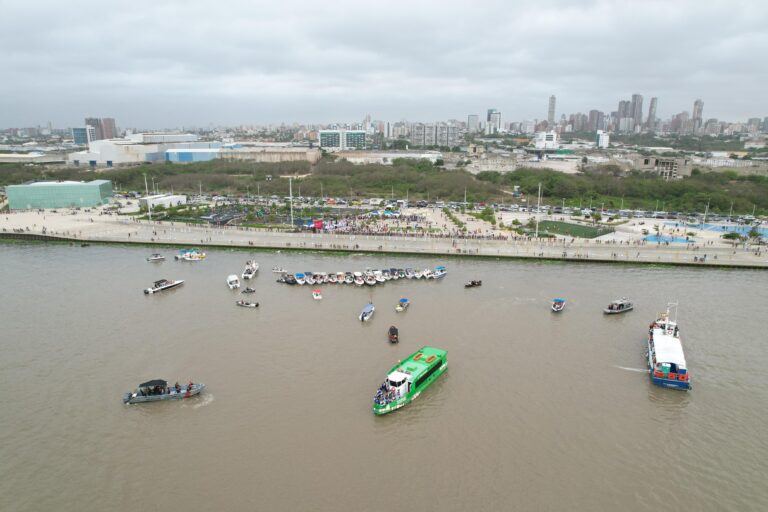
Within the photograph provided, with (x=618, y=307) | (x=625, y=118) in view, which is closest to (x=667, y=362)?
(x=618, y=307)

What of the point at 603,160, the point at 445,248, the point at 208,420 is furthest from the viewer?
the point at 603,160

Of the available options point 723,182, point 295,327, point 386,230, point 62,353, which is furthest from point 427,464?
point 723,182

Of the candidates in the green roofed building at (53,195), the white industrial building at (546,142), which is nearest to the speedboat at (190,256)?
the green roofed building at (53,195)

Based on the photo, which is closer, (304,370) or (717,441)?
(717,441)

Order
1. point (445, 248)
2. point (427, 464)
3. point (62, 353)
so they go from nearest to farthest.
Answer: point (427, 464) < point (62, 353) < point (445, 248)

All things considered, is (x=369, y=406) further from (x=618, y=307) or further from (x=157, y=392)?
(x=618, y=307)

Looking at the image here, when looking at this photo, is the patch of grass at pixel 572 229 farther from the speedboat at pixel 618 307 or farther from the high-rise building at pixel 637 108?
the high-rise building at pixel 637 108

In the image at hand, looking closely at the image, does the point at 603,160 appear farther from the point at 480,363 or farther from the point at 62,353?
the point at 62,353
